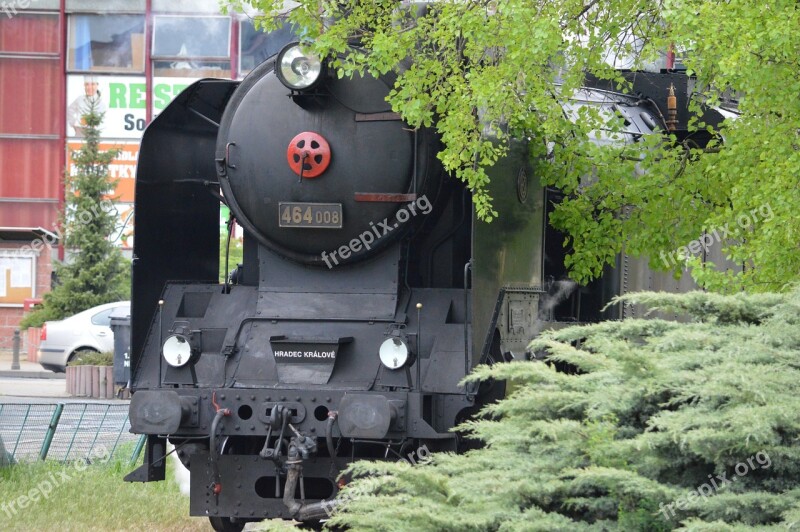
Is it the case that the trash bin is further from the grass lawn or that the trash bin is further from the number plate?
the number plate

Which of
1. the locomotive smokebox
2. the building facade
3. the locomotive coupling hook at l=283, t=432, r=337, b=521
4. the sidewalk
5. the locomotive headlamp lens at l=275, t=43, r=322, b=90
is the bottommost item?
the sidewalk

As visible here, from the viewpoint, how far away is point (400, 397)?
23.0ft

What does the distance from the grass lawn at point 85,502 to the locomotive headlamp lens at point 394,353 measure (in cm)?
238

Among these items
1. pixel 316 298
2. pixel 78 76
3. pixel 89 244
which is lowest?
pixel 316 298

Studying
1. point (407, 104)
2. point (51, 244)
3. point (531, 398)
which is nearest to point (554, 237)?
point (407, 104)

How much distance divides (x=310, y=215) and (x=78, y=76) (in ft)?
88.7

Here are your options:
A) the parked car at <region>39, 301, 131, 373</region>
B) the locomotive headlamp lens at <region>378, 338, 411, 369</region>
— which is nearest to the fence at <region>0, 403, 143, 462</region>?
the locomotive headlamp lens at <region>378, 338, 411, 369</region>

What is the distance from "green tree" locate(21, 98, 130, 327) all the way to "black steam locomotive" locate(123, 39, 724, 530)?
18.5m

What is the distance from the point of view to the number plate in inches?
298

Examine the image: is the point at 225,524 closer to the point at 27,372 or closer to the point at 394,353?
the point at 394,353

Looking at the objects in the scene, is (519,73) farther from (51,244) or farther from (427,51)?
(51,244)

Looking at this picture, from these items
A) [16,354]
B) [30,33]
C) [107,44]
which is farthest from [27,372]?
[30,33]

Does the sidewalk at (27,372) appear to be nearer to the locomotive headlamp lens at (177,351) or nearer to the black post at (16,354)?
the black post at (16,354)

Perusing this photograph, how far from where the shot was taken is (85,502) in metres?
8.85
